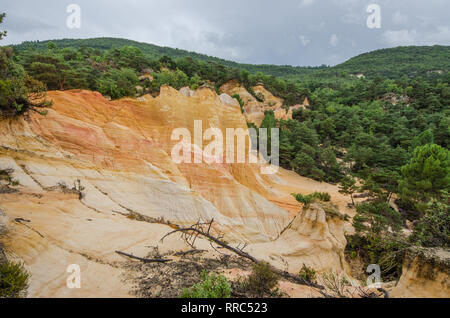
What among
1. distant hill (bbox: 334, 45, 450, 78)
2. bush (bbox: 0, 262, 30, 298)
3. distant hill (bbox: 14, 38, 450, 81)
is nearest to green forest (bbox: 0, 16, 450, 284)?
distant hill (bbox: 334, 45, 450, 78)

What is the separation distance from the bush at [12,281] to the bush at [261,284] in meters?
3.80

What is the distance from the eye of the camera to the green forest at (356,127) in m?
10.4

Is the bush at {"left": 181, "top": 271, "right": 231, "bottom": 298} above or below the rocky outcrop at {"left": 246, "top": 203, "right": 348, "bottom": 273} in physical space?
above

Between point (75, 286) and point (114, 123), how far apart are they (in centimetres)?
1123

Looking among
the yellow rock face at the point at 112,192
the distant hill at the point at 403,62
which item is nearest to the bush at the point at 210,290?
the yellow rock face at the point at 112,192

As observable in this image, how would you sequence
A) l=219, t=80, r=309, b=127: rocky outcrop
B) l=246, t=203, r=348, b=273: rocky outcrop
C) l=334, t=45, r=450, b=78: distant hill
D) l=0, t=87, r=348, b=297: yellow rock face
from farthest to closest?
l=334, t=45, r=450, b=78: distant hill < l=219, t=80, r=309, b=127: rocky outcrop < l=246, t=203, r=348, b=273: rocky outcrop < l=0, t=87, r=348, b=297: yellow rock face

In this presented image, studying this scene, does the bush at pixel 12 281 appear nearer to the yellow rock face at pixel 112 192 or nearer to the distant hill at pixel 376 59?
the yellow rock face at pixel 112 192

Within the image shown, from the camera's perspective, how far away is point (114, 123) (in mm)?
13391

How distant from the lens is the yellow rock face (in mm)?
4812

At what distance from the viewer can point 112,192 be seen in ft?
33.4

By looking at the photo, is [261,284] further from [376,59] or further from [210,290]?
[376,59]

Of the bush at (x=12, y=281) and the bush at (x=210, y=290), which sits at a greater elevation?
the bush at (x=12, y=281)

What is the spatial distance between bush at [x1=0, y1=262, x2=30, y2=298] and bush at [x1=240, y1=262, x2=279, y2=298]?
3.80 m

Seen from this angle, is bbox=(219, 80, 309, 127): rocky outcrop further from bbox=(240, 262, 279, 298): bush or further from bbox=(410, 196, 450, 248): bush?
bbox=(240, 262, 279, 298): bush
